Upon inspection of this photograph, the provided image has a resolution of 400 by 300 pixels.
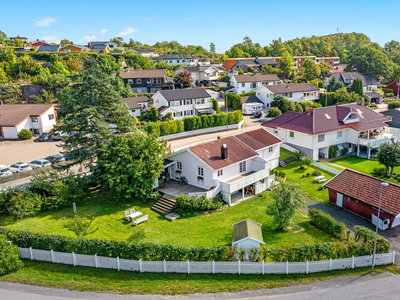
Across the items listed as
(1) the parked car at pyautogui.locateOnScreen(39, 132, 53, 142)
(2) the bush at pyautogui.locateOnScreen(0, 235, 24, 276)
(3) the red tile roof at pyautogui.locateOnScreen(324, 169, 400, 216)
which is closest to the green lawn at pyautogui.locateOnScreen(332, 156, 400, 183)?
(3) the red tile roof at pyautogui.locateOnScreen(324, 169, 400, 216)

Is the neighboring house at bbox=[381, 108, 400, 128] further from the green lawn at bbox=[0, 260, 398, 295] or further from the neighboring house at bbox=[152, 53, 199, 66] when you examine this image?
the neighboring house at bbox=[152, 53, 199, 66]

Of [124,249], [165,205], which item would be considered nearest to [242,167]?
[165,205]

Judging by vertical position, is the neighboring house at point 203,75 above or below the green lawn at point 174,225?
above

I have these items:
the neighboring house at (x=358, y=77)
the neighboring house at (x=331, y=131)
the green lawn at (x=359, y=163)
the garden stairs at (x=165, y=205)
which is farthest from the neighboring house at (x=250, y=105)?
the garden stairs at (x=165, y=205)

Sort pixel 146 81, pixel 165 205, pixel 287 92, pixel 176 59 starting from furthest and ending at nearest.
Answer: pixel 176 59
pixel 146 81
pixel 287 92
pixel 165 205

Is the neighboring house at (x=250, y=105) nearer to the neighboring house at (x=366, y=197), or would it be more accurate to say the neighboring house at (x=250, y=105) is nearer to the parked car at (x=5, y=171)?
the neighboring house at (x=366, y=197)

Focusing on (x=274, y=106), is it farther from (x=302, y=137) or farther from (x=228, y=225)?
(x=228, y=225)

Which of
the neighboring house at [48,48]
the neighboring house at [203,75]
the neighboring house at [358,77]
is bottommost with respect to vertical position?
the neighboring house at [358,77]

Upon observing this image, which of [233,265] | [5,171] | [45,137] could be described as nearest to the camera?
[233,265]

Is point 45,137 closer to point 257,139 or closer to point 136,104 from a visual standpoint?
point 136,104
